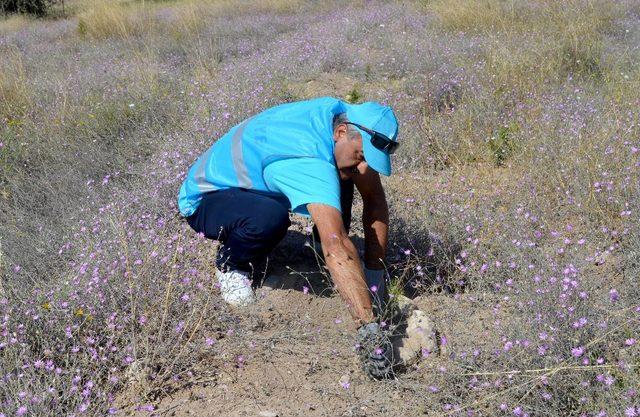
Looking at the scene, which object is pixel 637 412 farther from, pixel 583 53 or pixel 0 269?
pixel 583 53

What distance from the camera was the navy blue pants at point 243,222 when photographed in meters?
3.03

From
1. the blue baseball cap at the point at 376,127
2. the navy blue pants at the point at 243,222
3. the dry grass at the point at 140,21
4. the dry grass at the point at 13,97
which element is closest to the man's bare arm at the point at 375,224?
the navy blue pants at the point at 243,222

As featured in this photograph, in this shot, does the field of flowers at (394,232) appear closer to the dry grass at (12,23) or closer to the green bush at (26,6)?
the dry grass at (12,23)

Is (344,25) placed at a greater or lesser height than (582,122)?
lesser

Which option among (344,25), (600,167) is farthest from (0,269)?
(344,25)

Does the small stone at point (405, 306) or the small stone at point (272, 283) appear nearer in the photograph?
the small stone at point (405, 306)

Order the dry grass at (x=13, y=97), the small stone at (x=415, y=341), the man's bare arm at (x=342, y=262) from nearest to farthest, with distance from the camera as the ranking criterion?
the man's bare arm at (x=342, y=262)
the small stone at (x=415, y=341)
the dry grass at (x=13, y=97)

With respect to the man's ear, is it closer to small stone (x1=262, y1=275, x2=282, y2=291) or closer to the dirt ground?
the dirt ground

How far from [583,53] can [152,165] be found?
449cm

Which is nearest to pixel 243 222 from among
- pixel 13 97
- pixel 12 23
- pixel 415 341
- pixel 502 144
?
pixel 415 341

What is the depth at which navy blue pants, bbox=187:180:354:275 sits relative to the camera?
303 cm

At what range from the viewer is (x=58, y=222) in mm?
4113

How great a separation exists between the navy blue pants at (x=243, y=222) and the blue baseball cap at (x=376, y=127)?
0.45 meters

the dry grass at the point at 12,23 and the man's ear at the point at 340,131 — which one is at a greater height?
the man's ear at the point at 340,131
